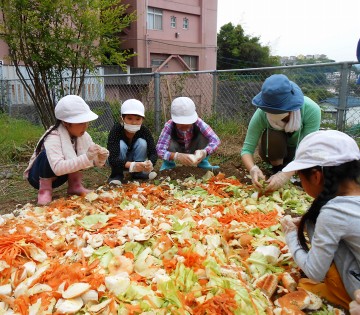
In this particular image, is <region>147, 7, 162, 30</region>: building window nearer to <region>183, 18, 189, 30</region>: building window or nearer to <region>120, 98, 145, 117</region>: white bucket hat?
<region>183, 18, 189, 30</region>: building window

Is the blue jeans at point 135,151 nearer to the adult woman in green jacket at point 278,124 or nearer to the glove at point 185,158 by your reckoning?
the glove at point 185,158

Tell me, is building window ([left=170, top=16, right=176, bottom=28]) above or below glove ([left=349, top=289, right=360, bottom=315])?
above

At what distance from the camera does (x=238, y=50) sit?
33188 millimetres

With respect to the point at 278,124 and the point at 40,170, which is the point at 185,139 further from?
the point at 40,170

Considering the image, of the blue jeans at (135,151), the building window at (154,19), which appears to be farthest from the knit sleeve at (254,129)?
the building window at (154,19)

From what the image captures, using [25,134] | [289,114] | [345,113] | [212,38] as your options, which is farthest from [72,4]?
[212,38]

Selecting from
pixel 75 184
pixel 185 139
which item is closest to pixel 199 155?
pixel 185 139

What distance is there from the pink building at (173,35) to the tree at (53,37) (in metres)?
15.7

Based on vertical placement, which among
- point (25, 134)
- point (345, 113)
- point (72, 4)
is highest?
point (72, 4)

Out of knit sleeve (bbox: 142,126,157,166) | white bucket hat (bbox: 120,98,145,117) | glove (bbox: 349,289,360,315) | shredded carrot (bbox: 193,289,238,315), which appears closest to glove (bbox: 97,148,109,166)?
white bucket hat (bbox: 120,98,145,117)

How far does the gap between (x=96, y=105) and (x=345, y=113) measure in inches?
234

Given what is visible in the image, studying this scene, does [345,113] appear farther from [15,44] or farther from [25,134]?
[25,134]

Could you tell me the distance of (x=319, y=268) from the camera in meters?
1.67

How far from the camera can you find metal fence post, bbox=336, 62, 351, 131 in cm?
439
